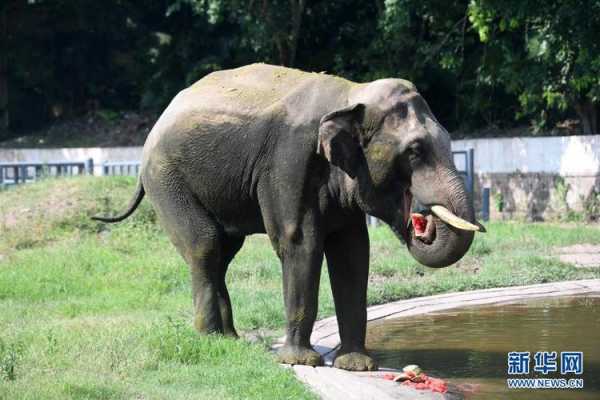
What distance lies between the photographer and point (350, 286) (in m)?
8.74

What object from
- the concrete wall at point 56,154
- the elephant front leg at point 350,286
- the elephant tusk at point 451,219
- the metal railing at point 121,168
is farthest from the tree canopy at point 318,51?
the elephant tusk at point 451,219

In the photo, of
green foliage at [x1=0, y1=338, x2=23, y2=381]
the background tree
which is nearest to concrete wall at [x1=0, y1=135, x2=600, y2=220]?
the background tree

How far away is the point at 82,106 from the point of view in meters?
36.7

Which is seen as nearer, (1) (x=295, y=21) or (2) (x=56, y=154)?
(1) (x=295, y=21)

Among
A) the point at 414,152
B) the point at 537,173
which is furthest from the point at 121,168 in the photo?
the point at 414,152

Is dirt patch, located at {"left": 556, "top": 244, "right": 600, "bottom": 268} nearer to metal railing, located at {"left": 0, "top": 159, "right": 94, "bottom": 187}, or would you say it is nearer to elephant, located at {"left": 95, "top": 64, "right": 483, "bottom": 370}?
elephant, located at {"left": 95, "top": 64, "right": 483, "bottom": 370}

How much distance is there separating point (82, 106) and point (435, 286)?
84.2 ft

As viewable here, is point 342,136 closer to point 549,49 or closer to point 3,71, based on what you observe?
point 549,49

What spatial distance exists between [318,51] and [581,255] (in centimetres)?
1684

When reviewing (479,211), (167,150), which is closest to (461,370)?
(167,150)

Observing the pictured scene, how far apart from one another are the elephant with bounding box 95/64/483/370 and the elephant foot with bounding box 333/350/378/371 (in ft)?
0.04

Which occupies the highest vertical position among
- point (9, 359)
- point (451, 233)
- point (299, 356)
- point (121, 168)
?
point (121, 168)

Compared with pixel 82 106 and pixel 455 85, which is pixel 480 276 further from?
pixel 82 106

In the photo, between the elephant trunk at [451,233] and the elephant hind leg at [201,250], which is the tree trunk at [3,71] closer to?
the elephant hind leg at [201,250]
